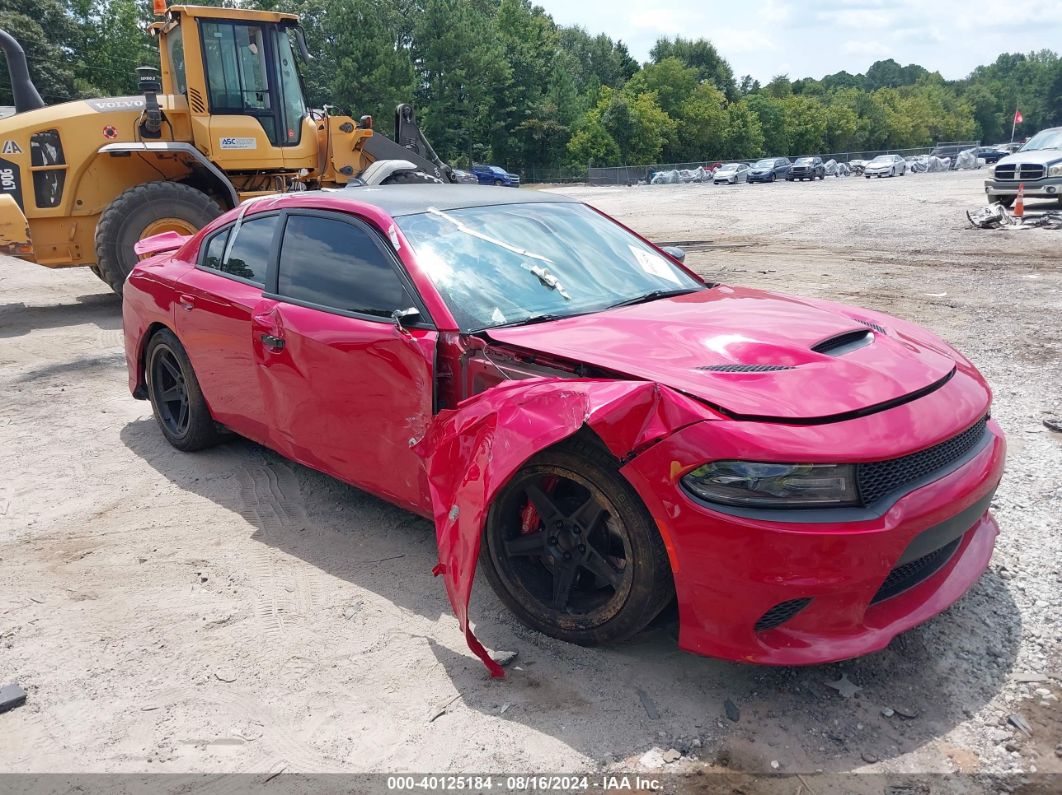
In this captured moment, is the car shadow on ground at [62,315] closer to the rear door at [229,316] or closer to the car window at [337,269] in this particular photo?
the rear door at [229,316]

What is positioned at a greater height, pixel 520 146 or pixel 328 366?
pixel 520 146

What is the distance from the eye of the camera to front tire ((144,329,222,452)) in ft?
16.3

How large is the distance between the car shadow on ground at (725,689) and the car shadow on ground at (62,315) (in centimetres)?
733

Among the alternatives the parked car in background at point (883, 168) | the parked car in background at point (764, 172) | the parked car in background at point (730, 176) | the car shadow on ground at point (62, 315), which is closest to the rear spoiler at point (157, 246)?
the car shadow on ground at point (62, 315)

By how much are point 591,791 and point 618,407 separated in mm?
1113

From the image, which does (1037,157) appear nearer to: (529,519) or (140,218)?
(140,218)

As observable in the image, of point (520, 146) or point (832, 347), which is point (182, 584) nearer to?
point (832, 347)

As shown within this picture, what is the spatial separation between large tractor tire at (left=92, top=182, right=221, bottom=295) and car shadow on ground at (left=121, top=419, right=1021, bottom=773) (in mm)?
7155

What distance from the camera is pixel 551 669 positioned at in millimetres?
2979

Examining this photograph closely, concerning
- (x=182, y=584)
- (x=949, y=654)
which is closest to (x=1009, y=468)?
(x=949, y=654)

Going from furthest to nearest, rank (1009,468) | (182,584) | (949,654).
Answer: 1. (1009,468)
2. (182,584)
3. (949,654)

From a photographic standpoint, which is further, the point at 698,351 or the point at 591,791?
the point at 698,351

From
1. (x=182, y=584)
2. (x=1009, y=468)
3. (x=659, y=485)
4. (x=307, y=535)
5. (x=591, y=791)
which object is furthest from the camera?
(x=1009, y=468)

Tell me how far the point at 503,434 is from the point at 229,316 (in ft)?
7.27
